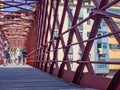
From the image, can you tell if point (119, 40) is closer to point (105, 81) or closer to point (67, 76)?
point (105, 81)

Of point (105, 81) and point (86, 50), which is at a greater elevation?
point (86, 50)

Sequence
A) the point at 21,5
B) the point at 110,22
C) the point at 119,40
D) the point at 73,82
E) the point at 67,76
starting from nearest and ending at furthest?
the point at 119,40, the point at 110,22, the point at 73,82, the point at 67,76, the point at 21,5

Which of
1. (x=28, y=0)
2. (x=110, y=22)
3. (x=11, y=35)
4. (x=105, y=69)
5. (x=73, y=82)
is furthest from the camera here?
(x=105, y=69)

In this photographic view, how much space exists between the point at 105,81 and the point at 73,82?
141 centimetres

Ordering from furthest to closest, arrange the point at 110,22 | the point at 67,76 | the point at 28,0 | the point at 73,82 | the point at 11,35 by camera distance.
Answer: the point at 11,35
the point at 28,0
the point at 67,76
the point at 73,82
the point at 110,22

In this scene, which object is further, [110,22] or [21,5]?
[21,5]

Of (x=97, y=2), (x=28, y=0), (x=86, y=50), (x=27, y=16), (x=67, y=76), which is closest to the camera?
(x=97, y=2)

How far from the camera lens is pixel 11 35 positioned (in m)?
40.3

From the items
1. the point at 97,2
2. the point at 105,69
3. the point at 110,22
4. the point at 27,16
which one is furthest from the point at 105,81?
the point at 105,69

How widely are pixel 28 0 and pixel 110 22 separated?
15.3 metres

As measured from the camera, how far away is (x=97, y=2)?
4.57 m

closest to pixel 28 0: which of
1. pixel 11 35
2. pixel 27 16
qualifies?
pixel 27 16

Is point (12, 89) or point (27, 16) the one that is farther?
point (27, 16)

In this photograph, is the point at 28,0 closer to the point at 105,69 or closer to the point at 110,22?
the point at 110,22
